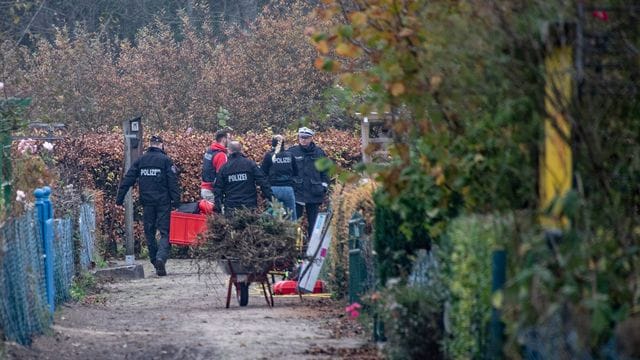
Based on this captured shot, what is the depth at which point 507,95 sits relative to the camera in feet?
22.6

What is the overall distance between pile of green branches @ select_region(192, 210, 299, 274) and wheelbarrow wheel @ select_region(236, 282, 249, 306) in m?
0.50

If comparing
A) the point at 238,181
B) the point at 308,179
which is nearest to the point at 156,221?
the point at 238,181

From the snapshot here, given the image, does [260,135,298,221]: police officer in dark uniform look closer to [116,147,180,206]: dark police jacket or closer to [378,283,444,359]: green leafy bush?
[116,147,180,206]: dark police jacket

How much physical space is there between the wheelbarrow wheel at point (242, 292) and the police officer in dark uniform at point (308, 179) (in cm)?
484

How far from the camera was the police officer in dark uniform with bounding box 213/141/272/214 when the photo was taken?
17016mm

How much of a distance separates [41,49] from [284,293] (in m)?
17.5

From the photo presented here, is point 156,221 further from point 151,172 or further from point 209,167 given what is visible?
point 209,167

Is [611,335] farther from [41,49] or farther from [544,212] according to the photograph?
[41,49]

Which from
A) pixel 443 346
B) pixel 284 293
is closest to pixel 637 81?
pixel 443 346

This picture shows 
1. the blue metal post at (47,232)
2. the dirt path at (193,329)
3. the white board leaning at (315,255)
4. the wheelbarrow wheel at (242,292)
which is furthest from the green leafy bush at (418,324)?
the wheelbarrow wheel at (242,292)

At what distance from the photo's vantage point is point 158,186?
60.4ft

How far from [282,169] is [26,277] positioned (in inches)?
361

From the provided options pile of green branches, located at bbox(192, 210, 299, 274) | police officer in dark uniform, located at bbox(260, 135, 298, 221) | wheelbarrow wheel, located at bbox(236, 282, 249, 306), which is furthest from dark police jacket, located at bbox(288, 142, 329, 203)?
pile of green branches, located at bbox(192, 210, 299, 274)

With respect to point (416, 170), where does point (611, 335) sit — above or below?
below
